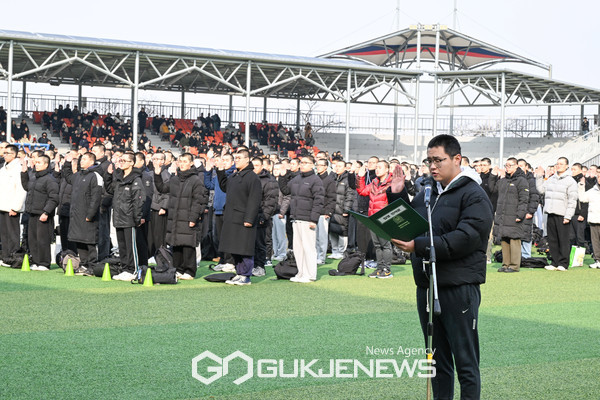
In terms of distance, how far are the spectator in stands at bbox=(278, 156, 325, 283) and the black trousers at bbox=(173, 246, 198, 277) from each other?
1525mm

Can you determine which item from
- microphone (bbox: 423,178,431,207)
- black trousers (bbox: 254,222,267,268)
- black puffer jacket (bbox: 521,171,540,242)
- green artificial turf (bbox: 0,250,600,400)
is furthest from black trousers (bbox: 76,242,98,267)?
microphone (bbox: 423,178,431,207)

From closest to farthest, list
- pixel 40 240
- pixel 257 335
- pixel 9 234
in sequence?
pixel 257 335 → pixel 40 240 → pixel 9 234

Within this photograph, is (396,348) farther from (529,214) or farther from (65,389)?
(529,214)

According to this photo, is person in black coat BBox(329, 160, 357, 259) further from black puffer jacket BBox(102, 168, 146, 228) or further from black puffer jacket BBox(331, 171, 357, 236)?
black puffer jacket BBox(102, 168, 146, 228)

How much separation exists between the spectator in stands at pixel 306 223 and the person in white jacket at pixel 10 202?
4590 millimetres

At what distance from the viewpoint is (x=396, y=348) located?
292 inches

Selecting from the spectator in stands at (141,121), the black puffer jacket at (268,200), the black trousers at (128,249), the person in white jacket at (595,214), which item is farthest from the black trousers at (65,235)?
the spectator in stands at (141,121)

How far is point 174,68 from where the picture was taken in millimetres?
34562

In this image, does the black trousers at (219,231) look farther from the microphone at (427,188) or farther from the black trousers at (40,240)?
the microphone at (427,188)

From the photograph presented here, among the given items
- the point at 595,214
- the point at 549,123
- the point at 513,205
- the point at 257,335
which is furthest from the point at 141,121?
the point at 257,335

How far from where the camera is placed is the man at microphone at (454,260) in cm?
479

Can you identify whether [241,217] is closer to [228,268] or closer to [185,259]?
[185,259]

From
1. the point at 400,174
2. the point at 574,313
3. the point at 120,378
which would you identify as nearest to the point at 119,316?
the point at 120,378

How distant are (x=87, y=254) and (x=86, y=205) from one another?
880 mm
